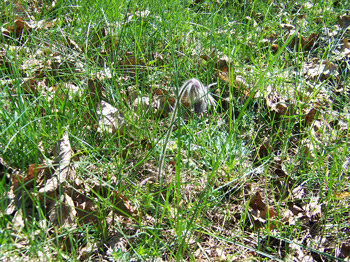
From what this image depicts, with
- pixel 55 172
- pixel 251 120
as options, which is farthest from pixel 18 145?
pixel 251 120

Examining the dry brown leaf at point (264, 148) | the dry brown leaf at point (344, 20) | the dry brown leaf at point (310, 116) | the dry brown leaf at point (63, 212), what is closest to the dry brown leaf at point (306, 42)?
the dry brown leaf at point (344, 20)

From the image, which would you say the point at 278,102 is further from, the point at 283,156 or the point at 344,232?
the point at 344,232

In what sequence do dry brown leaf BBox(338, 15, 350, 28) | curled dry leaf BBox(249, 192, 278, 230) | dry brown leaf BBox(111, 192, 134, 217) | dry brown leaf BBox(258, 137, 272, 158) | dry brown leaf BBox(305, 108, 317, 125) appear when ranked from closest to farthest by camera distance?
1. dry brown leaf BBox(111, 192, 134, 217)
2. curled dry leaf BBox(249, 192, 278, 230)
3. dry brown leaf BBox(258, 137, 272, 158)
4. dry brown leaf BBox(305, 108, 317, 125)
5. dry brown leaf BBox(338, 15, 350, 28)

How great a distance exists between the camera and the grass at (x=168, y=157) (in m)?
1.83

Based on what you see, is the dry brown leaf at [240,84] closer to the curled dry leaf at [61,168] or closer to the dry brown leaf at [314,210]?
the dry brown leaf at [314,210]

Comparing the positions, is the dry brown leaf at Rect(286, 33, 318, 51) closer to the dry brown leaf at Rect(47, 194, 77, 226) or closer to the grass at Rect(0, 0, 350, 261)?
the grass at Rect(0, 0, 350, 261)

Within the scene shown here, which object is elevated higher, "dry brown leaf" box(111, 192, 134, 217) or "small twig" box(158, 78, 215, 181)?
"small twig" box(158, 78, 215, 181)

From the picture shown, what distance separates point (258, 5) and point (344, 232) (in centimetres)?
265

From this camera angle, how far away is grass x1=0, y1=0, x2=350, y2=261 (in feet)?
5.99

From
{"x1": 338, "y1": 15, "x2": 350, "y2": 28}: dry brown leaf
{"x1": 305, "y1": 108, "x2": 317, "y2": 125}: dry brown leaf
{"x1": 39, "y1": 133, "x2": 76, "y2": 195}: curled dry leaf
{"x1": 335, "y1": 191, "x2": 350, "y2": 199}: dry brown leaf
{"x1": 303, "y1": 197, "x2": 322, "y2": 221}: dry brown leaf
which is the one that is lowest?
{"x1": 303, "y1": 197, "x2": 322, "y2": 221}: dry brown leaf

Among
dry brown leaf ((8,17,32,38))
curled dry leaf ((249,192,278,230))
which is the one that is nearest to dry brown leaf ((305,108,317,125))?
curled dry leaf ((249,192,278,230))

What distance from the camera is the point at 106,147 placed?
7.43ft

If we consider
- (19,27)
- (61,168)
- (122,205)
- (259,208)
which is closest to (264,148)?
(259,208)

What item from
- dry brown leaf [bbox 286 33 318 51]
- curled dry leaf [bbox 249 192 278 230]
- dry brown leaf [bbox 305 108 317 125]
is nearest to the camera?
curled dry leaf [bbox 249 192 278 230]
